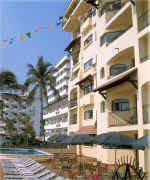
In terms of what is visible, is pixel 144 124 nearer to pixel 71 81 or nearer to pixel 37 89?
pixel 71 81

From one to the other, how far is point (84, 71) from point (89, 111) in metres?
4.93

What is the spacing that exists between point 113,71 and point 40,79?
18416 mm

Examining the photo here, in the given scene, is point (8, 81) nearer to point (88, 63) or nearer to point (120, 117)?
point (88, 63)

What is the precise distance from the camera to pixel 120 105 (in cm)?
2073

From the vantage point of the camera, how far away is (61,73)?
245 feet

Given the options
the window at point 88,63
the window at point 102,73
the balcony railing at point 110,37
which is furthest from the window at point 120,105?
the window at point 88,63

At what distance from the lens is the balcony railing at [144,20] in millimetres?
16062

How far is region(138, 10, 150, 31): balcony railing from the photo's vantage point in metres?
16.1

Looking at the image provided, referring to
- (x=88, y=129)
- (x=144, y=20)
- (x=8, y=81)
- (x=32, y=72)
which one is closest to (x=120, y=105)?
(x=88, y=129)

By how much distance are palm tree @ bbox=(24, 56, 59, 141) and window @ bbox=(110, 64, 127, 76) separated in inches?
660

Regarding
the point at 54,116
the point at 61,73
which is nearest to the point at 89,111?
the point at 54,116

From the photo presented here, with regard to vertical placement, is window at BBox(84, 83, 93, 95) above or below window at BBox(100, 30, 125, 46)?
below

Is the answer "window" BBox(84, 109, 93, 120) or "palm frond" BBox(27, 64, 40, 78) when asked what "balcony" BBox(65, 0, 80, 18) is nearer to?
"palm frond" BBox(27, 64, 40, 78)

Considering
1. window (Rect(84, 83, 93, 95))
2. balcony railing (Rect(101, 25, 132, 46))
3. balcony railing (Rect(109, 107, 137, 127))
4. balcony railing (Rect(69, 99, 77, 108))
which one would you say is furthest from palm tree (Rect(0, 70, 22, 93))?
balcony railing (Rect(109, 107, 137, 127))
